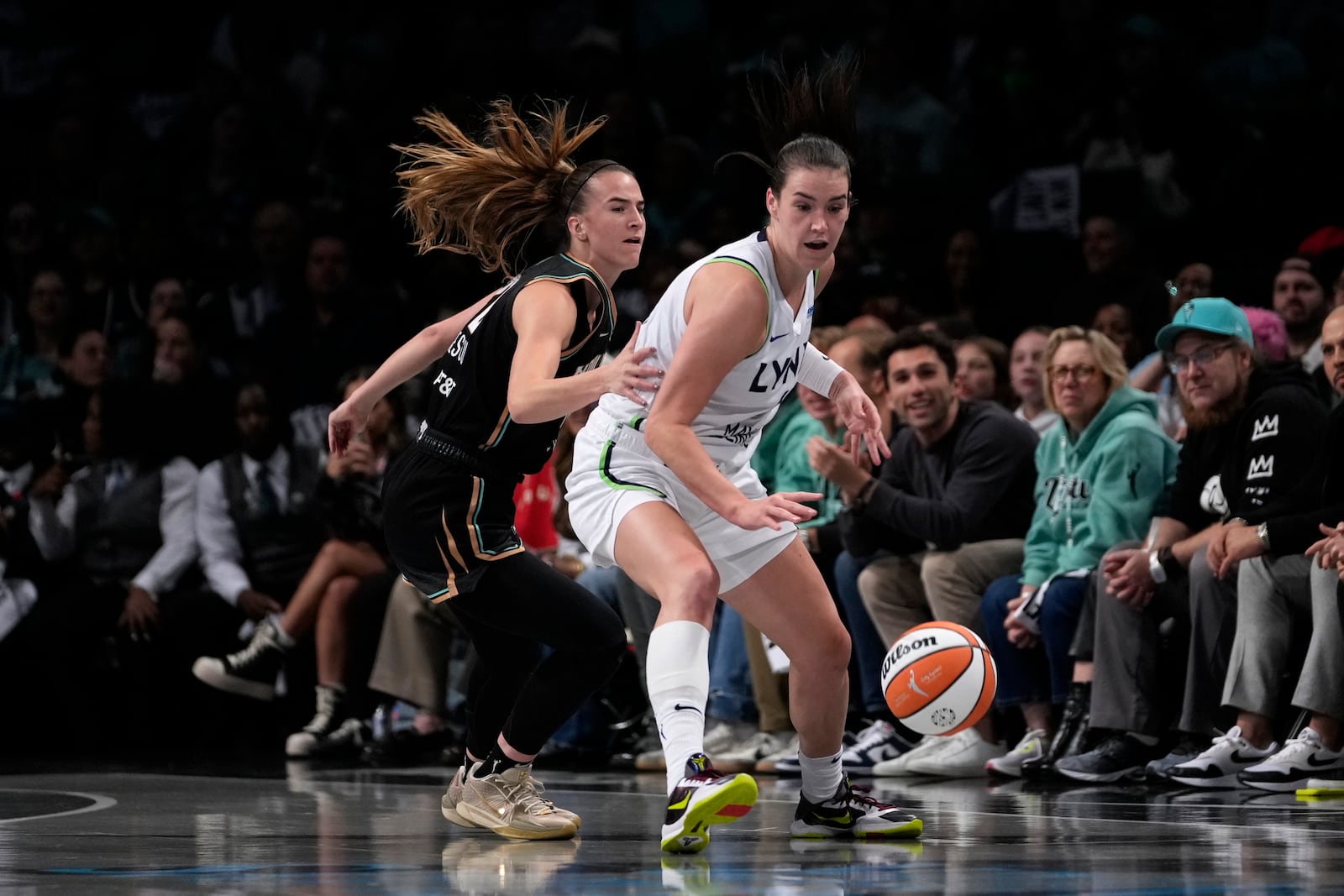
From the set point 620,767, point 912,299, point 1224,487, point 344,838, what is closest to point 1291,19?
point 912,299

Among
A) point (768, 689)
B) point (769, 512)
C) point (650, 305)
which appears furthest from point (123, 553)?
point (769, 512)

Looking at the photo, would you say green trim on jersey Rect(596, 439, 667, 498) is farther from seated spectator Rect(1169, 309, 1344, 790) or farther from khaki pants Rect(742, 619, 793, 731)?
khaki pants Rect(742, 619, 793, 731)

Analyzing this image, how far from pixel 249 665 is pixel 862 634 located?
342cm

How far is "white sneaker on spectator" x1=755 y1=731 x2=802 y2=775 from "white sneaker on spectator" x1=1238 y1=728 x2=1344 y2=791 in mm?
1895

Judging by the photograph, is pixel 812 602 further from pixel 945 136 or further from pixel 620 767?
pixel 945 136

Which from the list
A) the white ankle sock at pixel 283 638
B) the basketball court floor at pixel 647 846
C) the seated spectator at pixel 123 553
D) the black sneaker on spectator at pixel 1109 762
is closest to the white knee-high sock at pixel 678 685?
the basketball court floor at pixel 647 846

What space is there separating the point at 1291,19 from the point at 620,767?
5974mm

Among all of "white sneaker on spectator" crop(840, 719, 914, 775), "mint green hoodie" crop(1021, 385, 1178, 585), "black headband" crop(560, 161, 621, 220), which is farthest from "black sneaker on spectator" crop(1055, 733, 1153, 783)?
"black headband" crop(560, 161, 621, 220)

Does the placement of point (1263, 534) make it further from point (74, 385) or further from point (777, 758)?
point (74, 385)

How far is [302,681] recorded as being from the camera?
30.4ft

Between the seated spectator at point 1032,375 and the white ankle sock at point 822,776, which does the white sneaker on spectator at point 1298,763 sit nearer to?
the white ankle sock at point 822,776

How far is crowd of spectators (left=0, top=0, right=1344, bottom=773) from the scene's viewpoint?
278 inches

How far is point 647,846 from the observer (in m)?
4.45

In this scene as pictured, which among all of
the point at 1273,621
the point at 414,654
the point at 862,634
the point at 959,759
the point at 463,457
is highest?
the point at 463,457
